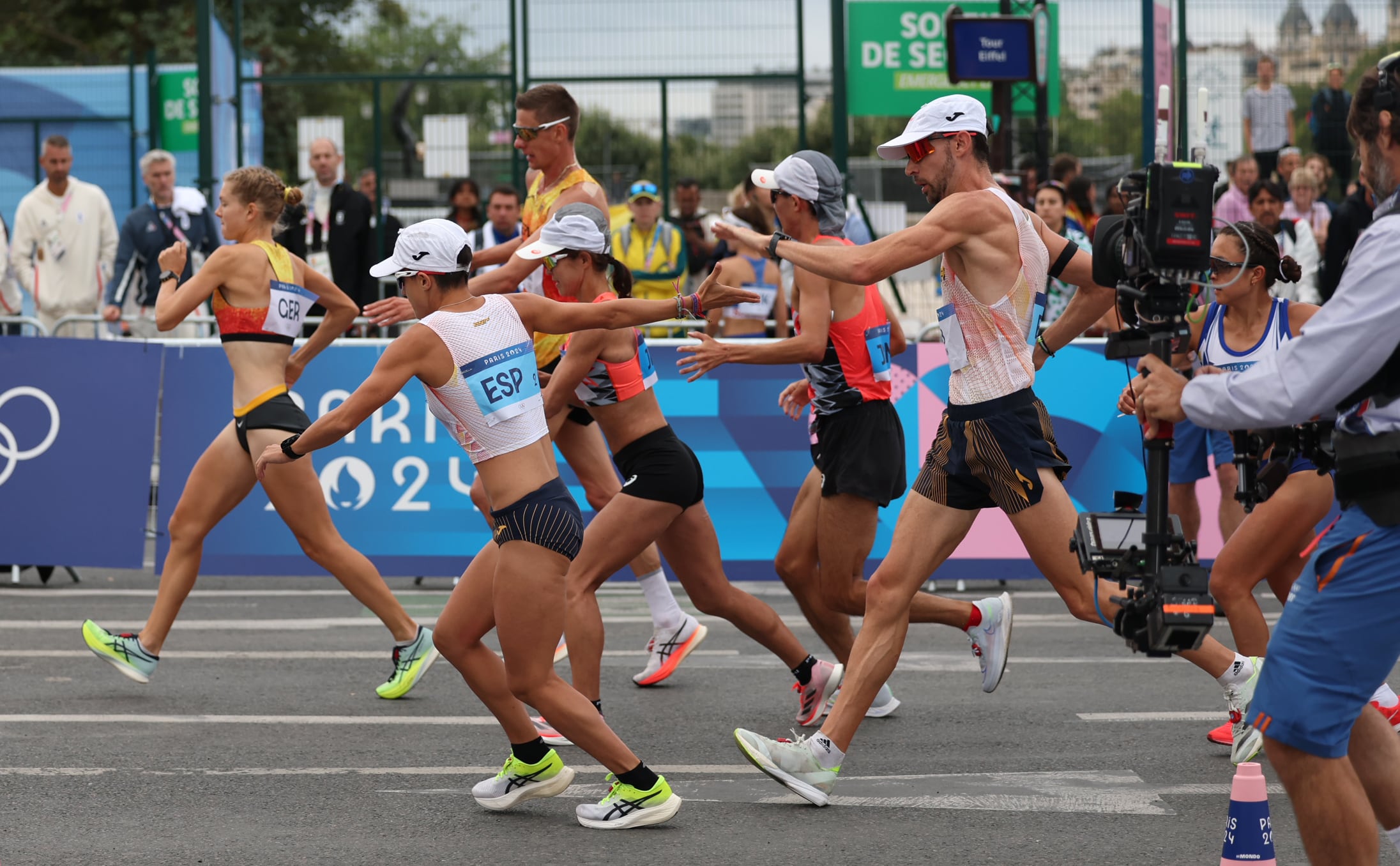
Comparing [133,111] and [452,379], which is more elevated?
[133,111]

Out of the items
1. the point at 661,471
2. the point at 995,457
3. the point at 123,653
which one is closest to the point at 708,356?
the point at 661,471

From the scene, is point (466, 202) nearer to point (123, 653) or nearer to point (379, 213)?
point (379, 213)

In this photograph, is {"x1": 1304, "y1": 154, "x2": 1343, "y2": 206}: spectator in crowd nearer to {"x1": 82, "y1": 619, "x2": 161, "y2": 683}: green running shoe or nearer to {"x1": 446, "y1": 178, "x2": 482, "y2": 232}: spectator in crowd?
{"x1": 446, "y1": 178, "x2": 482, "y2": 232}: spectator in crowd

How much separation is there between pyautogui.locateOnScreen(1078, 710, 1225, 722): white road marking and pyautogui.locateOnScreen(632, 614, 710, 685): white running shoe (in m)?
1.81

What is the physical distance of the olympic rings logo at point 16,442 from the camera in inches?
408

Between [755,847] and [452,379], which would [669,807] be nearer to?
[755,847]

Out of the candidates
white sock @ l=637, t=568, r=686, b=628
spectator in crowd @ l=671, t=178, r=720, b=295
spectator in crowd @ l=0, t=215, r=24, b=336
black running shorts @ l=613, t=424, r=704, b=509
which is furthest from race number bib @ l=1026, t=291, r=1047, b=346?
spectator in crowd @ l=0, t=215, r=24, b=336

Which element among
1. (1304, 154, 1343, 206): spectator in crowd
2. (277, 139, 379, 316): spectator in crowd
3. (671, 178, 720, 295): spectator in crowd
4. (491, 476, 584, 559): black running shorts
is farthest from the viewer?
(1304, 154, 1343, 206): spectator in crowd

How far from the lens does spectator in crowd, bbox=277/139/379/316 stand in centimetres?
1362

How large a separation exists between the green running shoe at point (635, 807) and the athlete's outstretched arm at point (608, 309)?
5.22ft

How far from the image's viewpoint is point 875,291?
706 cm

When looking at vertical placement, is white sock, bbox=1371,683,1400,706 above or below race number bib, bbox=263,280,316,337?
below

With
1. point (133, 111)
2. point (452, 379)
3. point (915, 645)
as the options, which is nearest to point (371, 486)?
point (915, 645)

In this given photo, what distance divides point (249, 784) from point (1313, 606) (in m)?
3.79
